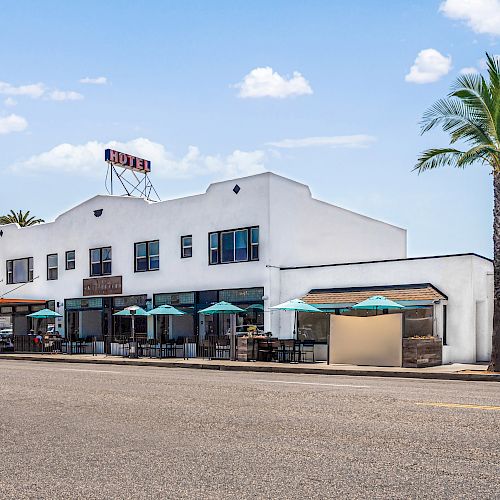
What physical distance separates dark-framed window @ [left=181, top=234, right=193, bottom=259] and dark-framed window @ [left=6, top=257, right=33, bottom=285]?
1264 cm

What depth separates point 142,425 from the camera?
423 inches

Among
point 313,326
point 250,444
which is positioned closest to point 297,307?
point 313,326

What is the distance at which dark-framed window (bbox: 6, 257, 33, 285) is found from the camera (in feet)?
147

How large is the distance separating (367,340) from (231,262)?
30.4ft

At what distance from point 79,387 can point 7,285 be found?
1216 inches

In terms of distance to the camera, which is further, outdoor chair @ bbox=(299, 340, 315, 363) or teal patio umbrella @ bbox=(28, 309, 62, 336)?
teal patio umbrella @ bbox=(28, 309, 62, 336)

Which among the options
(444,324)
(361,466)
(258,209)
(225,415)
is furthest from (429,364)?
(361,466)

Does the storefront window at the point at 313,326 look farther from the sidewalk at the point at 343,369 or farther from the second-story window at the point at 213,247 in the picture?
the second-story window at the point at 213,247

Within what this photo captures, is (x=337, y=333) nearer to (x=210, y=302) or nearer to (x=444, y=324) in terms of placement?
(x=444, y=324)

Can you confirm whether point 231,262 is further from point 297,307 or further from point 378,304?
point 378,304

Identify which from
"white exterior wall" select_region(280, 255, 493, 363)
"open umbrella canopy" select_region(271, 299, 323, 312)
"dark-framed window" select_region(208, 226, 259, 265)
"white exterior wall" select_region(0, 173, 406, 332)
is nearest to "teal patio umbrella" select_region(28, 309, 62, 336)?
"white exterior wall" select_region(0, 173, 406, 332)

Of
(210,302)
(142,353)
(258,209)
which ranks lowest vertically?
(142,353)

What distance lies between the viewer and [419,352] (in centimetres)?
2525

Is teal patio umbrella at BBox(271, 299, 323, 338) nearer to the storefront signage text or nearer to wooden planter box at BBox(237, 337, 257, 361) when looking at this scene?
wooden planter box at BBox(237, 337, 257, 361)
